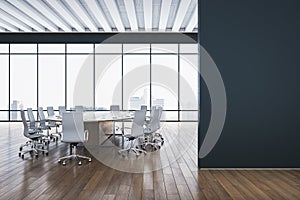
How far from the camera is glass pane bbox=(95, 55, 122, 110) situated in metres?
13.8

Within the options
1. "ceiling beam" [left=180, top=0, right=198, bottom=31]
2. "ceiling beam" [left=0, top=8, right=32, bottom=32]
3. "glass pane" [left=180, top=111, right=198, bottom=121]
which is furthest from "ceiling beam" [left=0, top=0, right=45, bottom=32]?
"glass pane" [left=180, top=111, right=198, bottom=121]

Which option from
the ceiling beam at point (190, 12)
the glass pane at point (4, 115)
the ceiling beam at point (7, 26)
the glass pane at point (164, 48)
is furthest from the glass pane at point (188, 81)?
the glass pane at point (4, 115)

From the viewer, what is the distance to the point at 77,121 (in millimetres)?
5645

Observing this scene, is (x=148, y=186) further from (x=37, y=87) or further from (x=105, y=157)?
(x=37, y=87)

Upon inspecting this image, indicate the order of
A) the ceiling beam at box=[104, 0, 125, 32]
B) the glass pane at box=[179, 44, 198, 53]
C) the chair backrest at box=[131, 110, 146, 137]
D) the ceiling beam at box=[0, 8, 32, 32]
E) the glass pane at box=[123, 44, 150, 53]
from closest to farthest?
the chair backrest at box=[131, 110, 146, 137]
the ceiling beam at box=[104, 0, 125, 32]
the ceiling beam at box=[0, 8, 32, 32]
the glass pane at box=[123, 44, 150, 53]
the glass pane at box=[179, 44, 198, 53]

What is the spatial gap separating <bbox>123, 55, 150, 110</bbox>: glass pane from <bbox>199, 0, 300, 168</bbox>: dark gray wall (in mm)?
8477

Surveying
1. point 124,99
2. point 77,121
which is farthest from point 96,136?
point 124,99

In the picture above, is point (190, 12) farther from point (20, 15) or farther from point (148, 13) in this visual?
point (20, 15)

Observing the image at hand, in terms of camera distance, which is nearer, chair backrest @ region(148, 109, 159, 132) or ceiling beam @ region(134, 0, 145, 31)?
chair backrest @ region(148, 109, 159, 132)

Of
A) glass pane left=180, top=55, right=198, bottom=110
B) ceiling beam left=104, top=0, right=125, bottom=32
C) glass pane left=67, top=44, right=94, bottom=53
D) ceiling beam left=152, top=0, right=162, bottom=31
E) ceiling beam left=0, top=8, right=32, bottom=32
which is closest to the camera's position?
ceiling beam left=104, top=0, right=125, bottom=32

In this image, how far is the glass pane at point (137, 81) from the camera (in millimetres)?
13828

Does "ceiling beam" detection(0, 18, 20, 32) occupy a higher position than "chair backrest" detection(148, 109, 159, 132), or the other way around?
"ceiling beam" detection(0, 18, 20, 32)

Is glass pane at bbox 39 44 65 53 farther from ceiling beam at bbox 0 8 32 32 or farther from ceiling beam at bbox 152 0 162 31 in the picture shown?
ceiling beam at bbox 152 0 162 31

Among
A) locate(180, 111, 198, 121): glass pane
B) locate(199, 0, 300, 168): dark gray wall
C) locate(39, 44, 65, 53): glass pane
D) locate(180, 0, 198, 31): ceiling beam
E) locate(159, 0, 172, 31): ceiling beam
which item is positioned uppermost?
locate(180, 0, 198, 31): ceiling beam
